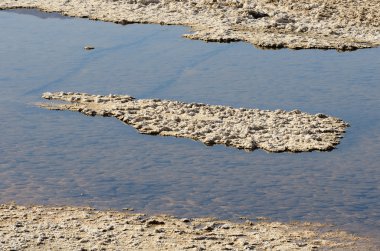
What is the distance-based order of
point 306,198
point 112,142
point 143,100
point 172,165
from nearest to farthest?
point 306,198 → point 172,165 → point 112,142 → point 143,100

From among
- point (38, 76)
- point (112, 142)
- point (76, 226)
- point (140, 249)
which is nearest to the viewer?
point (140, 249)

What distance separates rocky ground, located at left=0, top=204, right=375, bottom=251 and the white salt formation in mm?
2555

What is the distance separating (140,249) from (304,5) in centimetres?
1242

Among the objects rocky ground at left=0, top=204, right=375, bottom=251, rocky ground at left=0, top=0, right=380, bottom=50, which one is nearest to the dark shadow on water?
rocky ground at left=0, top=0, right=380, bottom=50

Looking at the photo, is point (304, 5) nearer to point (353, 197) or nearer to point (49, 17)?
point (49, 17)

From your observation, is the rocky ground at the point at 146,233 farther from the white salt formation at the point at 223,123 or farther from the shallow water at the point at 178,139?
the white salt formation at the point at 223,123

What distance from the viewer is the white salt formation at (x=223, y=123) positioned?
39.4 feet

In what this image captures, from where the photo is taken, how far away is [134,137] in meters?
12.5

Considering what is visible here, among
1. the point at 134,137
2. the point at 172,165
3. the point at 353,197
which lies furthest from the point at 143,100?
the point at 353,197

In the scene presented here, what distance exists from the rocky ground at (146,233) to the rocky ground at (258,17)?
816 cm

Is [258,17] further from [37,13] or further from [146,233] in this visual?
[146,233]

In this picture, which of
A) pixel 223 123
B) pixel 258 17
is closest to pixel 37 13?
pixel 258 17

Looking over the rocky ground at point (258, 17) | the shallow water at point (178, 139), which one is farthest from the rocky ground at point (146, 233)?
the rocky ground at point (258, 17)

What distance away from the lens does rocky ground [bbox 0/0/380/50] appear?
57.5 ft
